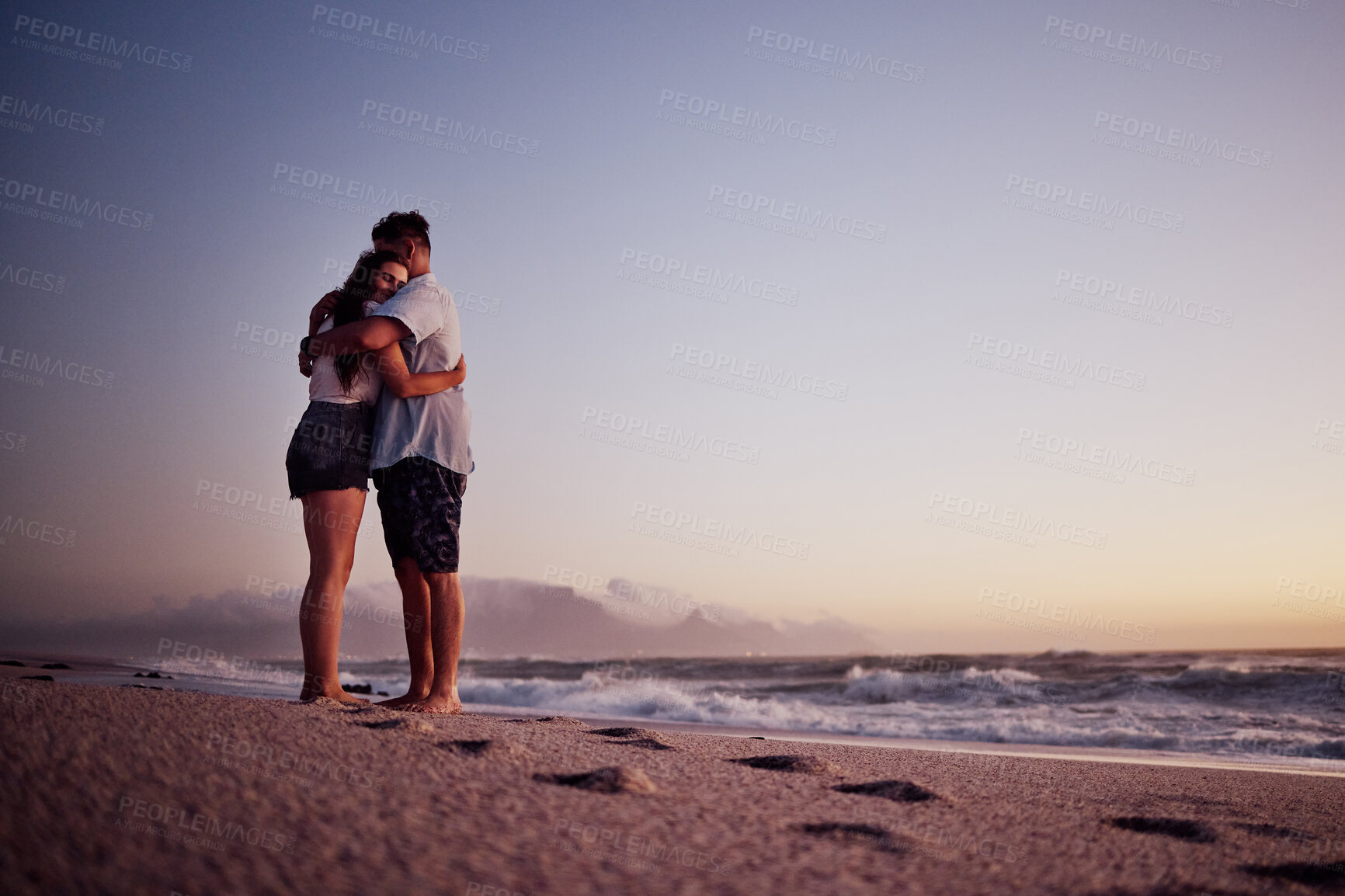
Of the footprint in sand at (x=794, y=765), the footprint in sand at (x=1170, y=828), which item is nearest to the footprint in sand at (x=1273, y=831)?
the footprint in sand at (x=1170, y=828)

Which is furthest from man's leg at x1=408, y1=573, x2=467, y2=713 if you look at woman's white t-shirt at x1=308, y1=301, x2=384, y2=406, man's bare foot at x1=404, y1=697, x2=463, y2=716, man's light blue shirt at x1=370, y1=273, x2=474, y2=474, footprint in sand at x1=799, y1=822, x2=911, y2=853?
footprint in sand at x1=799, y1=822, x2=911, y2=853

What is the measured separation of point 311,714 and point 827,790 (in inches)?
61.8

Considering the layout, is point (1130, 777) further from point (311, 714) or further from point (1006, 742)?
point (1006, 742)

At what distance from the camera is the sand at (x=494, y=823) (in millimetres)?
1118

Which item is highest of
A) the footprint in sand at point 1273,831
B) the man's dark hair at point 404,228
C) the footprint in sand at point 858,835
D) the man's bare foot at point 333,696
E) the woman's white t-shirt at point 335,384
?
the man's dark hair at point 404,228

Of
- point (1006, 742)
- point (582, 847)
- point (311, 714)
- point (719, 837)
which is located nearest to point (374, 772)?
point (582, 847)

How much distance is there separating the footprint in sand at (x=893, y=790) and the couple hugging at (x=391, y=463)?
1.82 meters

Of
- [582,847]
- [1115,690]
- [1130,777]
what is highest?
[582,847]

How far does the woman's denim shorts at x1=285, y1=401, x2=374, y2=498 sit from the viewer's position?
3.32 meters

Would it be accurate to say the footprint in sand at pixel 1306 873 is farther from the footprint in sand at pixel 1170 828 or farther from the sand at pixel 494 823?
the footprint in sand at pixel 1170 828

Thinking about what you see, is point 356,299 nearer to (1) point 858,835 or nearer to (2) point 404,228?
(2) point 404,228

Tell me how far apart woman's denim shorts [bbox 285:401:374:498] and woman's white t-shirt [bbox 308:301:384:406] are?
28mm

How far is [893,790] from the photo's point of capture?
2.27 m

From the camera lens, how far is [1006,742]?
8.61 m
